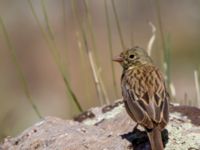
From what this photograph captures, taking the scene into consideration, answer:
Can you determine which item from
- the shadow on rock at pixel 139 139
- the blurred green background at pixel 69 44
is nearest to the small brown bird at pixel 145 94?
the shadow on rock at pixel 139 139

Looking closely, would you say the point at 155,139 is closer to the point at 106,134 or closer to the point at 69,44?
the point at 106,134

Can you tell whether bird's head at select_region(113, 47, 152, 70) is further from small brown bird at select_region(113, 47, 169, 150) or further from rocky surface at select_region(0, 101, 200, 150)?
rocky surface at select_region(0, 101, 200, 150)

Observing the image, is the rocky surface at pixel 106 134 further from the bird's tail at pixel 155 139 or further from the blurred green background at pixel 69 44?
the blurred green background at pixel 69 44

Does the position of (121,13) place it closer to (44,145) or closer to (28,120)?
(28,120)

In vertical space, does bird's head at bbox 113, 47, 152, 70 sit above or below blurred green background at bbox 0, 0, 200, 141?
above

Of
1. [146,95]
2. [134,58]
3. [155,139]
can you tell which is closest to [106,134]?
[146,95]

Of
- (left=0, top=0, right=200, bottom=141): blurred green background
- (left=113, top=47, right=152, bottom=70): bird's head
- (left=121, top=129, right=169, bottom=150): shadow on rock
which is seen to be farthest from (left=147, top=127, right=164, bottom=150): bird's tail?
(left=0, top=0, right=200, bottom=141): blurred green background
